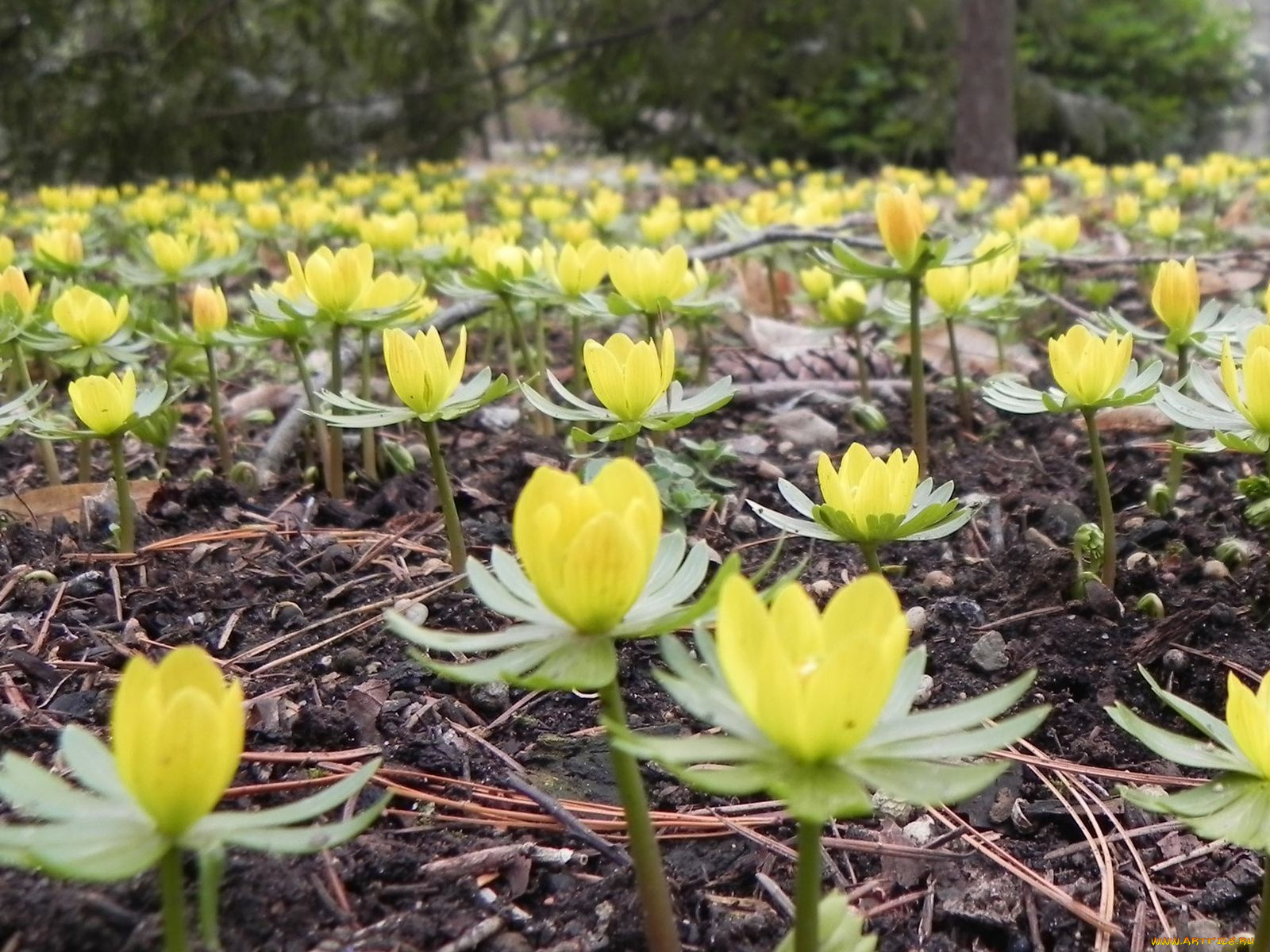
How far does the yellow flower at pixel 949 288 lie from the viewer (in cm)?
250

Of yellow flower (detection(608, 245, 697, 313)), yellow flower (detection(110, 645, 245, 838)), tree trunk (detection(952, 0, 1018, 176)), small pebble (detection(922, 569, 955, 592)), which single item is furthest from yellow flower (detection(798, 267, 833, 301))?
tree trunk (detection(952, 0, 1018, 176))

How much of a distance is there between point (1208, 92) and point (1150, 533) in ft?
44.9

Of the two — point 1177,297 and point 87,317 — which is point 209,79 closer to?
point 87,317

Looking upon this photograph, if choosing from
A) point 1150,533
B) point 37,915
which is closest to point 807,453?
point 1150,533

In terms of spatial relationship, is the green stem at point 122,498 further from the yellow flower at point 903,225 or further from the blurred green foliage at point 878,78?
the blurred green foliage at point 878,78

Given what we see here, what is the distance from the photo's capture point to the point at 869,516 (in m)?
1.37

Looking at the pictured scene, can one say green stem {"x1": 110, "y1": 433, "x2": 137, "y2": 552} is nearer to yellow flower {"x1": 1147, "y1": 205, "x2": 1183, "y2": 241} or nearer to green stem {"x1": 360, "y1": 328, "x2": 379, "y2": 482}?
green stem {"x1": 360, "y1": 328, "x2": 379, "y2": 482}

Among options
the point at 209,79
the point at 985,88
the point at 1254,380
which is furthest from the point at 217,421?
the point at 985,88

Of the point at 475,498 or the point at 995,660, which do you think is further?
the point at 475,498

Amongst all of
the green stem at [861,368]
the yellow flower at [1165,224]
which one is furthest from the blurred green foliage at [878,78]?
the green stem at [861,368]

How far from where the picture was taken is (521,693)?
5.21 feet

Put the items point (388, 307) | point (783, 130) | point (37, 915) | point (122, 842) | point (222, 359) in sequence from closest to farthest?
point (122, 842) < point (37, 915) < point (388, 307) < point (222, 359) < point (783, 130)

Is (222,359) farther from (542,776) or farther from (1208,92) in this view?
(1208,92)

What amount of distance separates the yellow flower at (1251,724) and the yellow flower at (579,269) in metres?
1.69
